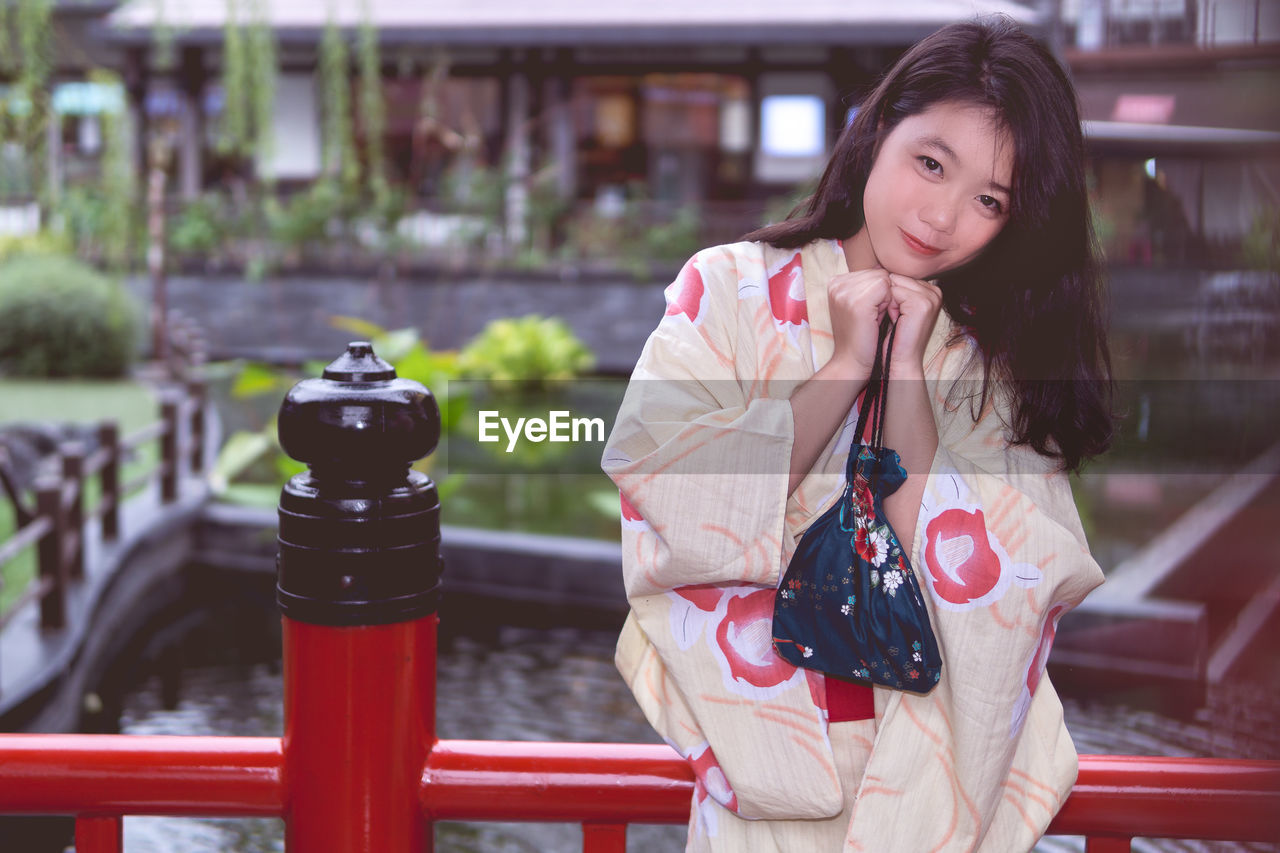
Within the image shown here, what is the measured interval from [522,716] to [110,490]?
2.31 meters

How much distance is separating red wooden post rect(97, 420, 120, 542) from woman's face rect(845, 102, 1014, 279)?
16.3 feet

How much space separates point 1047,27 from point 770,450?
827 cm

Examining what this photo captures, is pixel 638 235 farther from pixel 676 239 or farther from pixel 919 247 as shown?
pixel 919 247

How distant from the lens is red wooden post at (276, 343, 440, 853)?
1195mm

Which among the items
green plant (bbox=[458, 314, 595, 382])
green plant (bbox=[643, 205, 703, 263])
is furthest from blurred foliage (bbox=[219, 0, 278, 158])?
green plant (bbox=[643, 205, 703, 263])

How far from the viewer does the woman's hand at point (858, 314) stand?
1.08 metres

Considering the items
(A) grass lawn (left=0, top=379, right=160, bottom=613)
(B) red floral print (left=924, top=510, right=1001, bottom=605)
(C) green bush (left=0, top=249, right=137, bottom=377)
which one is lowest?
(A) grass lawn (left=0, top=379, right=160, bottom=613)

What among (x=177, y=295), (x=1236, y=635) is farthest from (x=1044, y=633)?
(x=177, y=295)

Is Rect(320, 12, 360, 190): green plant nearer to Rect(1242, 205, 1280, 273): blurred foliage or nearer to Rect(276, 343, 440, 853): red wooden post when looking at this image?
Rect(276, 343, 440, 853): red wooden post

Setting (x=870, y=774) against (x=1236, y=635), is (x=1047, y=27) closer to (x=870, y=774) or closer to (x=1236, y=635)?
(x=1236, y=635)

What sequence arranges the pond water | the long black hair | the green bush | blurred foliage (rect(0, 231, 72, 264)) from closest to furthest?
1. the long black hair
2. the pond water
3. the green bush
4. blurred foliage (rect(0, 231, 72, 264))

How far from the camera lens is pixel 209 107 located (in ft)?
55.5

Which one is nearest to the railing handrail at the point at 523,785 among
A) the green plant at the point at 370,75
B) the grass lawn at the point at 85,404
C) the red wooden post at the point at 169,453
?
the green plant at the point at 370,75

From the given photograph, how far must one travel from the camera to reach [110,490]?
214 inches
